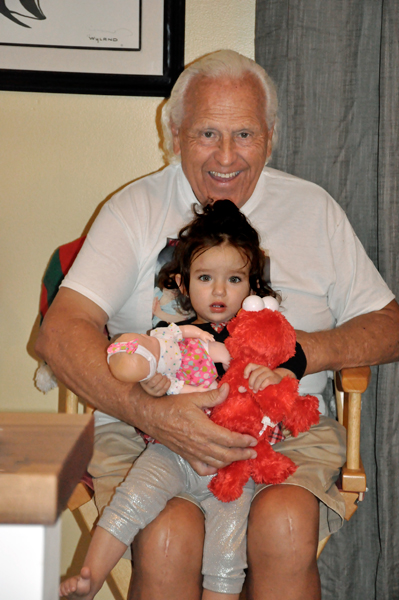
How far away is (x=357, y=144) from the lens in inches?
78.4

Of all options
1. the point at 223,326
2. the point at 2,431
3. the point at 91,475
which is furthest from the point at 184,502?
the point at 2,431

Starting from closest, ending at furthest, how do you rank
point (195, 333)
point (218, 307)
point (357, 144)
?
point (195, 333) → point (218, 307) → point (357, 144)

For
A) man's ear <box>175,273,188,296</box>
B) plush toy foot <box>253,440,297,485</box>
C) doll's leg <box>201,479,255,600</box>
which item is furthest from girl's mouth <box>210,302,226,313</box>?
doll's leg <box>201,479,255,600</box>

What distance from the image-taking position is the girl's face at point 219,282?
1508 millimetres

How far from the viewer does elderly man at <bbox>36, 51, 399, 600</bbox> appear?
51.8 inches

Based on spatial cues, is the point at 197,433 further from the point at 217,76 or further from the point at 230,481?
the point at 217,76

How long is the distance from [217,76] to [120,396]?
3.11 feet

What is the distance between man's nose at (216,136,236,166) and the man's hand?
0.69 meters

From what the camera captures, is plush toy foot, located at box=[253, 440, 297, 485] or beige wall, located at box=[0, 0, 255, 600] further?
beige wall, located at box=[0, 0, 255, 600]

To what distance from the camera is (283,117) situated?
2004mm

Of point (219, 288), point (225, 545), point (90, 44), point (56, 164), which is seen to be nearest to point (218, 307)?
point (219, 288)

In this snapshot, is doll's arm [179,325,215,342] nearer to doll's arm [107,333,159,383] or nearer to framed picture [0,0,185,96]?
doll's arm [107,333,159,383]

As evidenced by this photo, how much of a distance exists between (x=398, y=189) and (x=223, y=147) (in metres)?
0.60

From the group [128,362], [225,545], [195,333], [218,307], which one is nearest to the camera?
[128,362]
